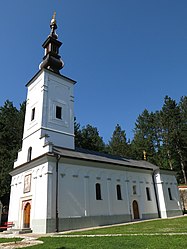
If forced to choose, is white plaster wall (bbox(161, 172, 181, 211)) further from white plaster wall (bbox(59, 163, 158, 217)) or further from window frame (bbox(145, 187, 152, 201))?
window frame (bbox(145, 187, 152, 201))

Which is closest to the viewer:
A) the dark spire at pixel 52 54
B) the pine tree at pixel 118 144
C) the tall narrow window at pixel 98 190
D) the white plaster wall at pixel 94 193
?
the white plaster wall at pixel 94 193

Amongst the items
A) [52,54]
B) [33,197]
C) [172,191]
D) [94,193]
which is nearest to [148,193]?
[172,191]

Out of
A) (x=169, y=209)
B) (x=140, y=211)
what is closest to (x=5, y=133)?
(x=140, y=211)

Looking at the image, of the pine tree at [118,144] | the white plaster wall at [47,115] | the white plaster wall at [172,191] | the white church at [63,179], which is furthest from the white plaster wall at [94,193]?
the pine tree at [118,144]

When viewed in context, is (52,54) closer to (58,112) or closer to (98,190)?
(58,112)

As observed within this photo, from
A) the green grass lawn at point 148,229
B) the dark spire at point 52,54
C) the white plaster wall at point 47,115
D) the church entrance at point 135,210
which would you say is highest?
the dark spire at point 52,54

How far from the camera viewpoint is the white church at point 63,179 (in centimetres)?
1692

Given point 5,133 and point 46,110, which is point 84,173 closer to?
point 46,110

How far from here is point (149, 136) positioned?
1754 inches

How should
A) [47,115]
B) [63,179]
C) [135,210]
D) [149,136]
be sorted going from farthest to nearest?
[149,136] → [135,210] → [47,115] → [63,179]

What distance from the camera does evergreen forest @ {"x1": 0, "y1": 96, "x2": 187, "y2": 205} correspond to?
33.3 metres

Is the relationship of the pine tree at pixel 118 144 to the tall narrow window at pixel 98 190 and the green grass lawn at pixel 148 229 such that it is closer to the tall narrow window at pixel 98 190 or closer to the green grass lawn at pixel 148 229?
the tall narrow window at pixel 98 190

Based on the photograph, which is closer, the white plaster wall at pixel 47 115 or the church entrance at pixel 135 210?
the white plaster wall at pixel 47 115

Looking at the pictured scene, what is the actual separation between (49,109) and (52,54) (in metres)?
7.52
